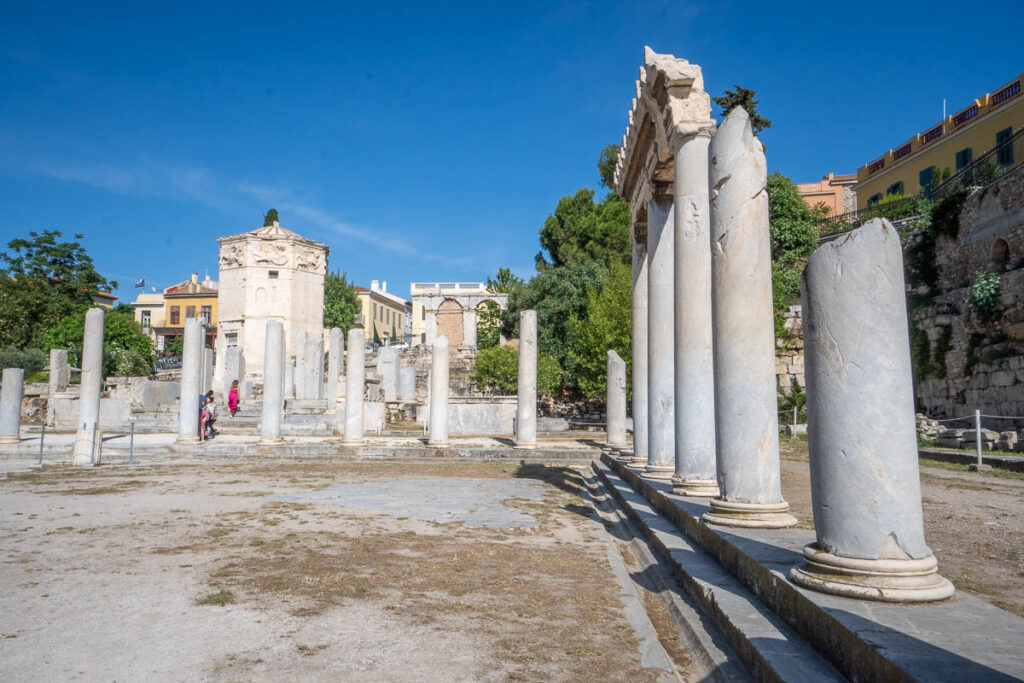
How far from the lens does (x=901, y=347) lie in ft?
11.3

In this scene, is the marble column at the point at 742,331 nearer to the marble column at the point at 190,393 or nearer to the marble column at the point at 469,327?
the marble column at the point at 190,393

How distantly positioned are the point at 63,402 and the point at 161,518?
80.2 ft

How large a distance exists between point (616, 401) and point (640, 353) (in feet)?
19.7

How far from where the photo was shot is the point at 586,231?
4434 centimetres

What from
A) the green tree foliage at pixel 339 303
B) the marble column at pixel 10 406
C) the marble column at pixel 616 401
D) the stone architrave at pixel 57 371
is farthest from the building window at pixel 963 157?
the green tree foliage at pixel 339 303

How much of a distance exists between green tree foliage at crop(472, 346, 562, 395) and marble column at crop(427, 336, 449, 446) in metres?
14.8

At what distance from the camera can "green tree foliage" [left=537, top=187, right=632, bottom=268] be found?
42656 mm

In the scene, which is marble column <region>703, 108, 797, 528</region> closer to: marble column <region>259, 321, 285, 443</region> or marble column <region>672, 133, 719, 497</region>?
marble column <region>672, 133, 719, 497</region>

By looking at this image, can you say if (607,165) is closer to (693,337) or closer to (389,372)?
(389,372)

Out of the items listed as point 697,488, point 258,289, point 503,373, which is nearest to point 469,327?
point 503,373

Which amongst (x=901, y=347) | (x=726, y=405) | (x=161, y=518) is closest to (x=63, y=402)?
(x=161, y=518)

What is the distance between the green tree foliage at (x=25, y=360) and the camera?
33.0 m

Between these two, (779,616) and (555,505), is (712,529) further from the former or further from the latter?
(555,505)

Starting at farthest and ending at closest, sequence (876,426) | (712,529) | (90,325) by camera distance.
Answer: (90,325) → (712,529) → (876,426)
